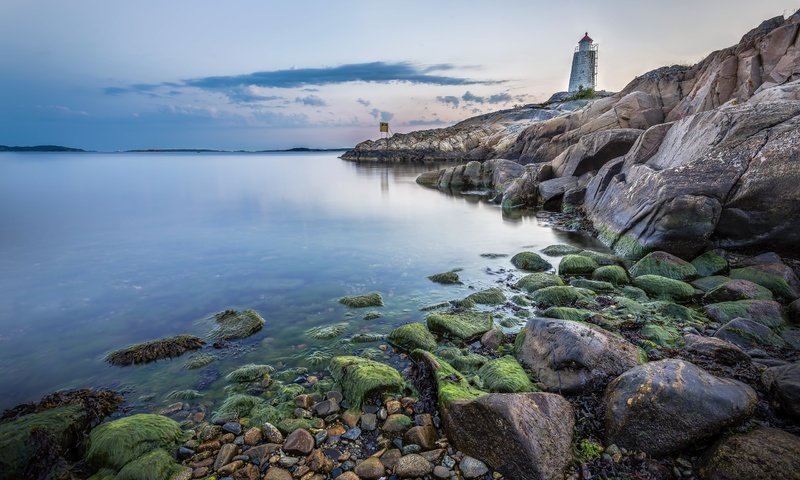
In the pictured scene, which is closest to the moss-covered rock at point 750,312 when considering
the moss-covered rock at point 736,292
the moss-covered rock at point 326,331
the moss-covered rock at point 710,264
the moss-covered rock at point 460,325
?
the moss-covered rock at point 736,292

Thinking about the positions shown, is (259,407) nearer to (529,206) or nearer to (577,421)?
(577,421)

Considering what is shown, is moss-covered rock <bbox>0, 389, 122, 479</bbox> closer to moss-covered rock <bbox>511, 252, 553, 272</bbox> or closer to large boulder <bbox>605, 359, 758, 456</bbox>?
large boulder <bbox>605, 359, 758, 456</bbox>

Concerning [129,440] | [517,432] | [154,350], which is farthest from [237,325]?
[517,432]

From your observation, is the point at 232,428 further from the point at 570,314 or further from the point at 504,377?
the point at 570,314

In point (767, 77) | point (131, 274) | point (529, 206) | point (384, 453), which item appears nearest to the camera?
point (384, 453)

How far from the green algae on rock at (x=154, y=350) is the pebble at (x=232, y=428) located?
3.05 m

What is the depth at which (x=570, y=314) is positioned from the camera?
8742 millimetres

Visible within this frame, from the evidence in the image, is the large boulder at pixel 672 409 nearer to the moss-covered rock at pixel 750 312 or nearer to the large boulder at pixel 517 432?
the large boulder at pixel 517 432

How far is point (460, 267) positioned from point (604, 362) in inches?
318

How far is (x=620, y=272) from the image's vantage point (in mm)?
11352

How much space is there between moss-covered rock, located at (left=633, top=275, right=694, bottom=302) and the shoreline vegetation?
0.04m

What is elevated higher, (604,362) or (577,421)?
(604,362)

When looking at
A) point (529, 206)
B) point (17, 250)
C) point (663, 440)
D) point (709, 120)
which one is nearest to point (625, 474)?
point (663, 440)

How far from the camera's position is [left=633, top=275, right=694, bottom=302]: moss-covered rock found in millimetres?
10023
